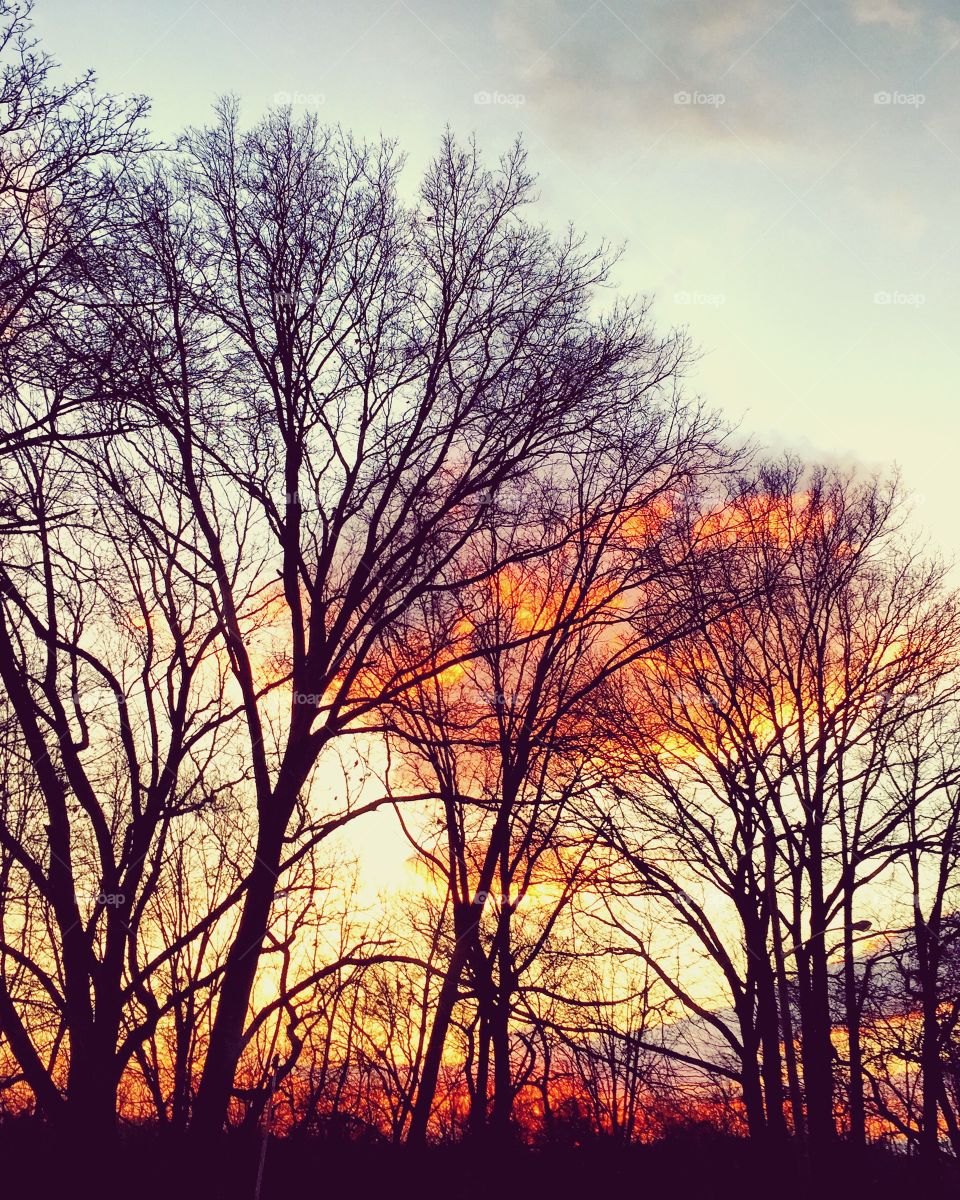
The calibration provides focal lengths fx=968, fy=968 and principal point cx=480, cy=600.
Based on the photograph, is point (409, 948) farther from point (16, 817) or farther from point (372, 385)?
point (372, 385)

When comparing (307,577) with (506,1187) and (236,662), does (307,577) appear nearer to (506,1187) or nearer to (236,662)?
(236,662)

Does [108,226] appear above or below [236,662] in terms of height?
above

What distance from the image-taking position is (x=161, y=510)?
13.3m

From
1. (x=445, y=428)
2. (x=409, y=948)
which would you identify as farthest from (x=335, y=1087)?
(x=445, y=428)

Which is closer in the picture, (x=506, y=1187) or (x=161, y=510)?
(x=161, y=510)

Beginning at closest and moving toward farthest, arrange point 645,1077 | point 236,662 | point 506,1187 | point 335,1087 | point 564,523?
1. point 236,662
2. point 564,523
3. point 506,1187
4. point 645,1077
5. point 335,1087

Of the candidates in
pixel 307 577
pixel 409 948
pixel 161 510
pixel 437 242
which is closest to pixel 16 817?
pixel 409 948

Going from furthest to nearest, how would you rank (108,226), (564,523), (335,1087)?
(335,1087), (564,523), (108,226)

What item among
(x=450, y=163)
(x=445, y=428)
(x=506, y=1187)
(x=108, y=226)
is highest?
(x=450, y=163)

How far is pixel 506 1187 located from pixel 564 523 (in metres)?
12.1

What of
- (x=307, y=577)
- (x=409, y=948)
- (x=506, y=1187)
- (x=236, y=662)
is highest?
(x=307, y=577)

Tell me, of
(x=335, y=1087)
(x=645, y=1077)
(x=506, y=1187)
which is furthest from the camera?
(x=335, y=1087)

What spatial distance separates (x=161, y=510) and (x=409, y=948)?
13.3 metres

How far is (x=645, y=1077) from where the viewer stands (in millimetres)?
21297
